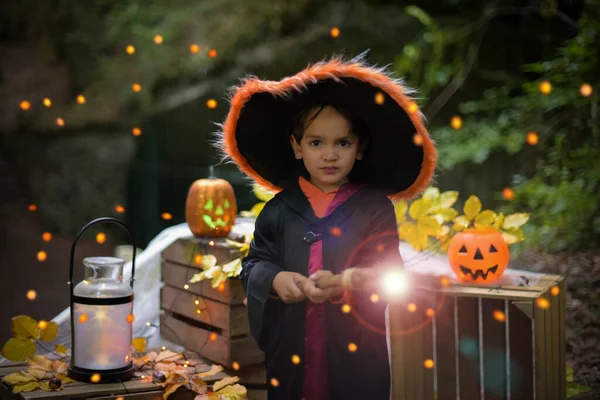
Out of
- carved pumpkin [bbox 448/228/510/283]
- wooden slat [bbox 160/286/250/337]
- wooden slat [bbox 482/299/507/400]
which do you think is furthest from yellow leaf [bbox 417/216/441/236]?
wooden slat [bbox 160/286/250/337]

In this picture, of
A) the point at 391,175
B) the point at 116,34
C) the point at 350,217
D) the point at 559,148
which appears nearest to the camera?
the point at 350,217

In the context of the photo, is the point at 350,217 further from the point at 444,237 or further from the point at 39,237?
the point at 39,237

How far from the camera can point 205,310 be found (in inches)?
111

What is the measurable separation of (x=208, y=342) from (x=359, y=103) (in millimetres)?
1284

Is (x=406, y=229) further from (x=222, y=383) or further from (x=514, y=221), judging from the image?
(x=222, y=383)

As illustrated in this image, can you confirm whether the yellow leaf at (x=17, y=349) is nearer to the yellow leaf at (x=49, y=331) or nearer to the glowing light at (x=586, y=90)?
the yellow leaf at (x=49, y=331)

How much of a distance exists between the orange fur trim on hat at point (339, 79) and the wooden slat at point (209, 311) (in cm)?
81

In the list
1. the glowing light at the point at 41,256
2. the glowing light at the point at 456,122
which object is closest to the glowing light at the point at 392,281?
the glowing light at the point at 456,122

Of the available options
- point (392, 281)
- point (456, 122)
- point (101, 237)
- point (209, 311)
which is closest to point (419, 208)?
point (392, 281)

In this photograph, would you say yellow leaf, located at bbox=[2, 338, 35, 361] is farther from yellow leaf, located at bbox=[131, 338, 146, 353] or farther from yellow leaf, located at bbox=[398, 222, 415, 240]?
yellow leaf, located at bbox=[398, 222, 415, 240]

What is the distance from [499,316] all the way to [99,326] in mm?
1289

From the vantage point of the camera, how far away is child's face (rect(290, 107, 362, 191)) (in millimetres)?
1923

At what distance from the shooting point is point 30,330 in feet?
8.07

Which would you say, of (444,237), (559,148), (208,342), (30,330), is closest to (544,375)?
(444,237)
